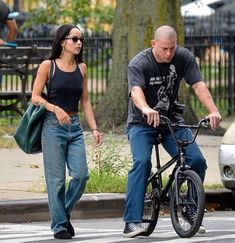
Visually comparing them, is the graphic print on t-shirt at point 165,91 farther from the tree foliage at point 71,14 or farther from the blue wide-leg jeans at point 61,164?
the tree foliage at point 71,14

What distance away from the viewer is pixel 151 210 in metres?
10.3

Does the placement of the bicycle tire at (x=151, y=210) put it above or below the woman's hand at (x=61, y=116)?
below

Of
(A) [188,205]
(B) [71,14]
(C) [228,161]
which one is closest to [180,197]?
(A) [188,205]

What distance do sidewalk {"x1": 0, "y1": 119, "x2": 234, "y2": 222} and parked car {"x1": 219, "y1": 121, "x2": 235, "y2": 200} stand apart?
1.93ft

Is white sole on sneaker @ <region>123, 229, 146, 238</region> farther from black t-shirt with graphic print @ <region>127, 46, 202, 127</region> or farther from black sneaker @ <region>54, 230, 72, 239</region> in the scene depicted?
black t-shirt with graphic print @ <region>127, 46, 202, 127</region>

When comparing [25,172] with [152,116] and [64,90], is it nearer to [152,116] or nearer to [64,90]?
[64,90]

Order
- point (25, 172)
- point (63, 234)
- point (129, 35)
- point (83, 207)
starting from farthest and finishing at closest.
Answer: point (129, 35)
point (25, 172)
point (83, 207)
point (63, 234)

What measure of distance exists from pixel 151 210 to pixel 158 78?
1.07 m

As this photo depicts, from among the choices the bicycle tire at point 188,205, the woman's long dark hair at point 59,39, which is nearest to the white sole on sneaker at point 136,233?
the bicycle tire at point 188,205

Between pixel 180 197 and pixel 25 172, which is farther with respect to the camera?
pixel 25 172

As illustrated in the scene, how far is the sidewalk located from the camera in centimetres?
1193

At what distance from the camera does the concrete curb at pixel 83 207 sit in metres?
11.9

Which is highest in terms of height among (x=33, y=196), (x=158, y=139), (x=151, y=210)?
(x=158, y=139)

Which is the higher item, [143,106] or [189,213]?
[143,106]
